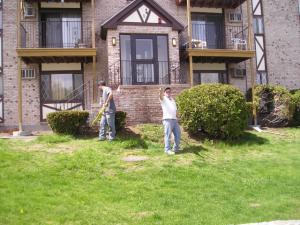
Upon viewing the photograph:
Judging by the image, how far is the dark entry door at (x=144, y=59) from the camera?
1978 centimetres

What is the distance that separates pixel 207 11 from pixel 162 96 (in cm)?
1035

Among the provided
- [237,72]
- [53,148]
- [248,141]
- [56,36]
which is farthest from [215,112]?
[56,36]

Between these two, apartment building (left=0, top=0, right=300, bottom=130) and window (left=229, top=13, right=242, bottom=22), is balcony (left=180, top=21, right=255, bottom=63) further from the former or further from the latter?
window (left=229, top=13, right=242, bottom=22)

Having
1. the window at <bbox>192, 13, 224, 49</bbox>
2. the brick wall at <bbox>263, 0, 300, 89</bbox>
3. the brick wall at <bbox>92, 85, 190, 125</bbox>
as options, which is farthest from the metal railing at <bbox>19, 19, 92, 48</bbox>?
the brick wall at <bbox>263, 0, 300, 89</bbox>

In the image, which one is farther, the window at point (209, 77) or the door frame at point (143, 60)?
the window at point (209, 77)

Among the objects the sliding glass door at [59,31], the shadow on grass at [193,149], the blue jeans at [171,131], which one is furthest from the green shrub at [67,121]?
the sliding glass door at [59,31]

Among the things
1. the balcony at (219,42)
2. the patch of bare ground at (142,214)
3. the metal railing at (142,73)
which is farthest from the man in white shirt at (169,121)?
the balcony at (219,42)

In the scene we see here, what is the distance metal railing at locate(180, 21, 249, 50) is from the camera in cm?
2197

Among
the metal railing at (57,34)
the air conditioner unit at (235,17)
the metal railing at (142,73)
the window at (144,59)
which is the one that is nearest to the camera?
the metal railing at (142,73)

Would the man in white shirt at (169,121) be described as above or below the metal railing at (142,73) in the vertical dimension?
below

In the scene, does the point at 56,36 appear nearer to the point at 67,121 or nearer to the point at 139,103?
the point at 139,103

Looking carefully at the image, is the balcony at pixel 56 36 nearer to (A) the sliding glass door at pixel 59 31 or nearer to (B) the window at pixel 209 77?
(A) the sliding glass door at pixel 59 31

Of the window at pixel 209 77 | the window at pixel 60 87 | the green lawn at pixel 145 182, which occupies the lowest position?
the green lawn at pixel 145 182

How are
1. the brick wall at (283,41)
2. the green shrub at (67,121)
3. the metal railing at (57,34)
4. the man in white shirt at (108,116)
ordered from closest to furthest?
the man in white shirt at (108,116), the green shrub at (67,121), the metal railing at (57,34), the brick wall at (283,41)
